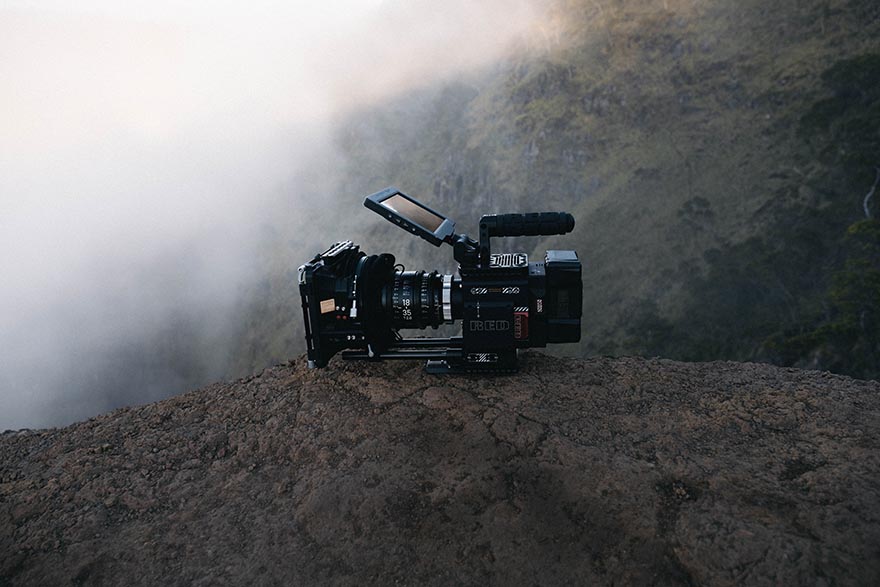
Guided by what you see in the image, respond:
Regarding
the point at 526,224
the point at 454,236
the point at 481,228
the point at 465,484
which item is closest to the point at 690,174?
the point at 526,224

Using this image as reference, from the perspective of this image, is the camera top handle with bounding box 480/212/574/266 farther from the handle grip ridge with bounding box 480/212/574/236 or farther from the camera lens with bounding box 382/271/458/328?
the camera lens with bounding box 382/271/458/328

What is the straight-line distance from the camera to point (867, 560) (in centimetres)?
389

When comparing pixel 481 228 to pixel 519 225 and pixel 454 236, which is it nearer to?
pixel 454 236

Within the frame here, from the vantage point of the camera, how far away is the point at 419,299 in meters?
6.67

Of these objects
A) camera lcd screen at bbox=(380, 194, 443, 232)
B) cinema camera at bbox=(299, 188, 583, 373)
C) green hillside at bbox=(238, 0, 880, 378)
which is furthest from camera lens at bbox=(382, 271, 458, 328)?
green hillside at bbox=(238, 0, 880, 378)

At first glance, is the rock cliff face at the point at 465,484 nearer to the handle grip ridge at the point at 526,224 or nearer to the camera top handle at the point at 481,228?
the camera top handle at the point at 481,228

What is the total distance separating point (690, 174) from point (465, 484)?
57.4m

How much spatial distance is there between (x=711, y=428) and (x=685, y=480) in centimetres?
100

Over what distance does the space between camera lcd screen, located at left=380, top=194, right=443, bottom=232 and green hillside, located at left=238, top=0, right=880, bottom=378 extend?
35.7 meters

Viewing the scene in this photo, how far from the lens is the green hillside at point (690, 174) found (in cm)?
4225

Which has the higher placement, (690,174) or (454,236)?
(454,236)

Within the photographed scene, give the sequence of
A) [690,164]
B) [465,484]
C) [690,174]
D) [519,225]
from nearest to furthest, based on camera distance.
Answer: [465,484], [519,225], [690,174], [690,164]

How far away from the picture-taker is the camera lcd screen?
6508 mm

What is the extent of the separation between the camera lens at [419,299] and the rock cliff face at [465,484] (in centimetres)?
68
